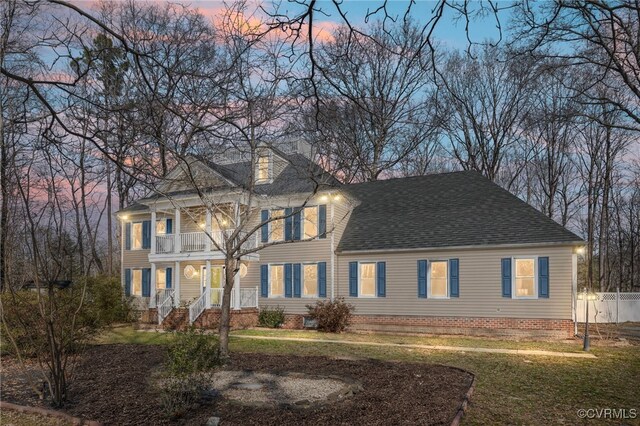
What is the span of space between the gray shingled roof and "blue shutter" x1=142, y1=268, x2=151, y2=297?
412 inches

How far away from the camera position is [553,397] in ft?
26.6

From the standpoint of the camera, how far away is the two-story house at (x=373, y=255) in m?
18.2

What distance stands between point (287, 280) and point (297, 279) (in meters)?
0.51

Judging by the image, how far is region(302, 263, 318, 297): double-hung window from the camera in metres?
22.2

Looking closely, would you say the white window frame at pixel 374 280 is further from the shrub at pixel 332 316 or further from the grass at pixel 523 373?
the grass at pixel 523 373

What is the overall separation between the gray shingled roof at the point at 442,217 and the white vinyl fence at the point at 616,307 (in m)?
7.25

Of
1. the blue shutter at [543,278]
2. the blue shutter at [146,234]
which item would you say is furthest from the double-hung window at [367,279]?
the blue shutter at [146,234]

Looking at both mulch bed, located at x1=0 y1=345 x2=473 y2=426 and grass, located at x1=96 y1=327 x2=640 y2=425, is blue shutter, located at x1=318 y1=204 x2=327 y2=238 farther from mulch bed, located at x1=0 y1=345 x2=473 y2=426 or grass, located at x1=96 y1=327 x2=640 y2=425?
mulch bed, located at x1=0 y1=345 x2=473 y2=426

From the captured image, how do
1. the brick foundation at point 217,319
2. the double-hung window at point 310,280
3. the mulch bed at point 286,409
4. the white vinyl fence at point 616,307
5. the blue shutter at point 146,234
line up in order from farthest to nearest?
the blue shutter at point 146,234
the white vinyl fence at point 616,307
the double-hung window at point 310,280
the brick foundation at point 217,319
the mulch bed at point 286,409

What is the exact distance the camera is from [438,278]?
65.4 ft

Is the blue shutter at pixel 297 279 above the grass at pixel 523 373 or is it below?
above

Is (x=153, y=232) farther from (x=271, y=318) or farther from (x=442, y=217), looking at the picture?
(x=442, y=217)

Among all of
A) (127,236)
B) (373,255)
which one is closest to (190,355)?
(373,255)

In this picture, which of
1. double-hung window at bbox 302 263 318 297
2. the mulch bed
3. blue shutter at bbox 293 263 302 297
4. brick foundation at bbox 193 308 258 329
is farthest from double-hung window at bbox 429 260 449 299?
the mulch bed
